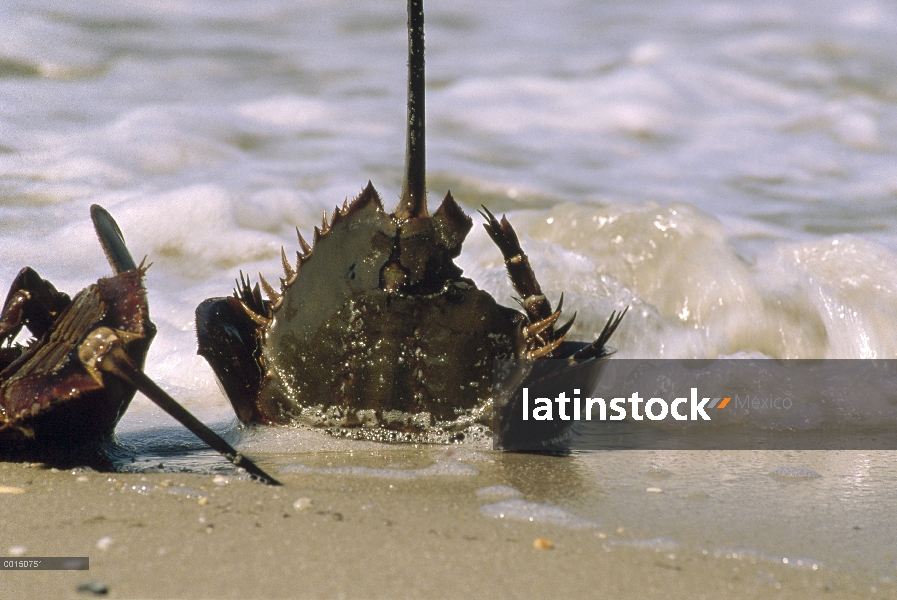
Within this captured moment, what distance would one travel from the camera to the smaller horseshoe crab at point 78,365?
1.65m

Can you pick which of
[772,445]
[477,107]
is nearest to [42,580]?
[772,445]

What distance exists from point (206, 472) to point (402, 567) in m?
0.71

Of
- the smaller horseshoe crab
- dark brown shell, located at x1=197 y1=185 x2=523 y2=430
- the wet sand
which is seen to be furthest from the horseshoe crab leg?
dark brown shell, located at x1=197 y1=185 x2=523 y2=430

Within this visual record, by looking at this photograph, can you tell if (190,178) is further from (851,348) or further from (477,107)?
(851,348)

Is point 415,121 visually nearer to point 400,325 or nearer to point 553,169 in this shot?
point 400,325

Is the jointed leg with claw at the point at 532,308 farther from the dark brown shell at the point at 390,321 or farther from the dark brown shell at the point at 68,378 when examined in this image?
the dark brown shell at the point at 68,378

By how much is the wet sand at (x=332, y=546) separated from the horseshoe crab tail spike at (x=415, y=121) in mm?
627

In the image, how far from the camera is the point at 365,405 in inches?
79.7

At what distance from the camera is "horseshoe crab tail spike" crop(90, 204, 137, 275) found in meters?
1.84

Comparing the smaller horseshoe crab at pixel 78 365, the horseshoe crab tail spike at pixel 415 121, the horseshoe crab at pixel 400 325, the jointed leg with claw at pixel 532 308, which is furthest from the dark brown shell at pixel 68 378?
the jointed leg with claw at pixel 532 308

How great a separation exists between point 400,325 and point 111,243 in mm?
659

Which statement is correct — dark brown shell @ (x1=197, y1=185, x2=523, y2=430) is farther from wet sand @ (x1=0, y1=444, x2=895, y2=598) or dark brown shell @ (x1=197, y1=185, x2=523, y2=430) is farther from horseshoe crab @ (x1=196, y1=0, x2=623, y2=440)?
wet sand @ (x1=0, y1=444, x2=895, y2=598)

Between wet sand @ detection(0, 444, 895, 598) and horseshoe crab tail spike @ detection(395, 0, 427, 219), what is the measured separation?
627mm

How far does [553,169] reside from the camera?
699cm
